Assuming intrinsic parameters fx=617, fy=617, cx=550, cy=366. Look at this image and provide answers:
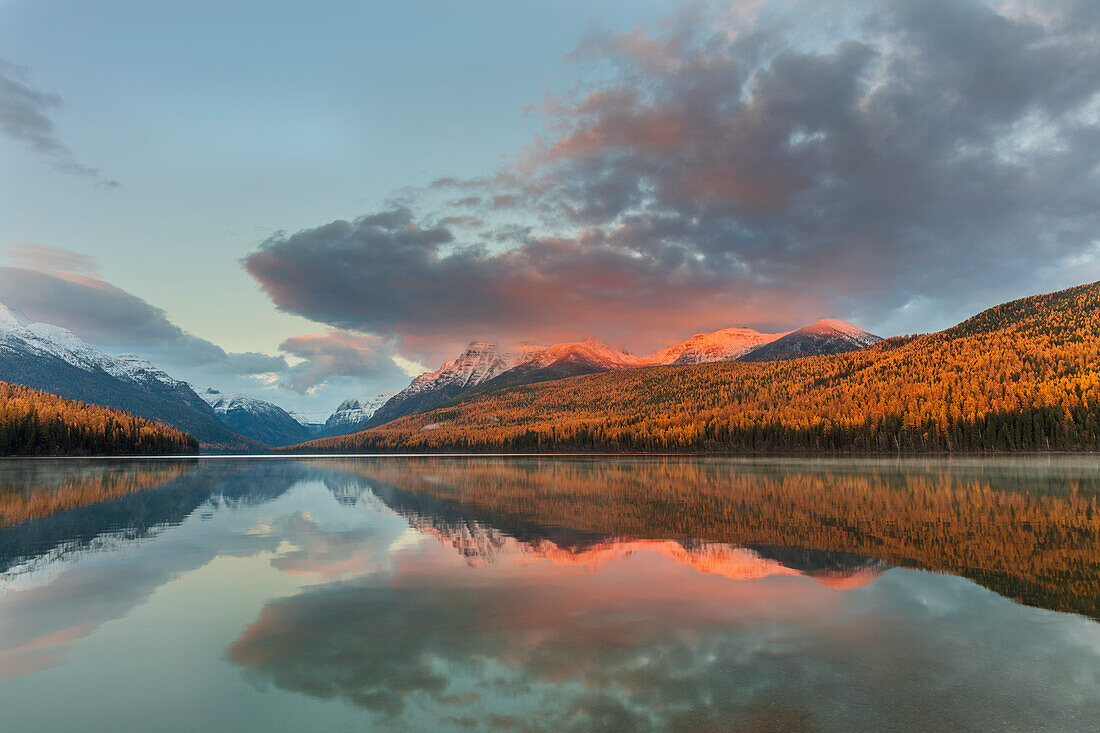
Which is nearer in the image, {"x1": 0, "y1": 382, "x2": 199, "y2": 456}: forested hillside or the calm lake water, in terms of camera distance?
the calm lake water

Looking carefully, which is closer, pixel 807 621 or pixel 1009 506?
pixel 807 621

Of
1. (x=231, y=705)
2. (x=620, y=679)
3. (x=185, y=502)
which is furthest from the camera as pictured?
(x=185, y=502)

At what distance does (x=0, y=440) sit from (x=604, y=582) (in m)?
205

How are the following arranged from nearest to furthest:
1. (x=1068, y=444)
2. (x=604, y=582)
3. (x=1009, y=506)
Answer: (x=604, y=582) < (x=1009, y=506) < (x=1068, y=444)

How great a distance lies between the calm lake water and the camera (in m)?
11.5

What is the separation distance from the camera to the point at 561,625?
16.8 metres

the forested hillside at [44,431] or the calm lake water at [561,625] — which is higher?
the forested hillside at [44,431]

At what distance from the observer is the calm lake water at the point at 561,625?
11469mm

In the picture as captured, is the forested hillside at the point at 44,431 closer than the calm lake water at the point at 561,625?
No

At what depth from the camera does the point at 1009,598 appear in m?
19.1

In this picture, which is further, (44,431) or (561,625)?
(44,431)

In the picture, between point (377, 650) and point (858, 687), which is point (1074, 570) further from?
point (377, 650)

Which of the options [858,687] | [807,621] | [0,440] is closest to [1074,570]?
[807,621]

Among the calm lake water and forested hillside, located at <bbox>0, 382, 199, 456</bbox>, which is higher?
forested hillside, located at <bbox>0, 382, 199, 456</bbox>
